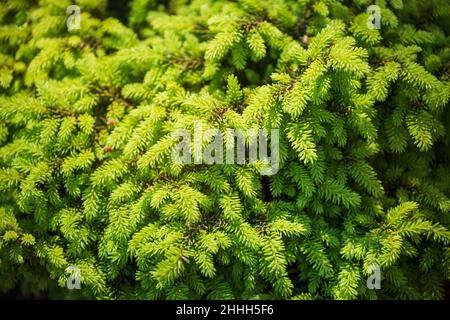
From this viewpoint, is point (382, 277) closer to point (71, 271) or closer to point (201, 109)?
point (201, 109)

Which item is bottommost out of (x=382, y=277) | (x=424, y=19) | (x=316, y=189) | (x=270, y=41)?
(x=382, y=277)

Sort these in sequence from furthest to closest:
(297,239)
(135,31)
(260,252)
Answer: (135,31)
(297,239)
(260,252)

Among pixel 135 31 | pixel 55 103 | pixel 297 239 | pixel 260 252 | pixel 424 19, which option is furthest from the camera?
pixel 135 31

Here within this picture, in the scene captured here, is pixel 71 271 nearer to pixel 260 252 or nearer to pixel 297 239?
pixel 260 252

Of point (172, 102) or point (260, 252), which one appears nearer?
point (260, 252)

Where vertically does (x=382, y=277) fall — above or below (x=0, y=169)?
below

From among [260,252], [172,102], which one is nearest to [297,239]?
[260,252]

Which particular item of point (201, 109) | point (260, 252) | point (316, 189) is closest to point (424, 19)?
point (316, 189)
